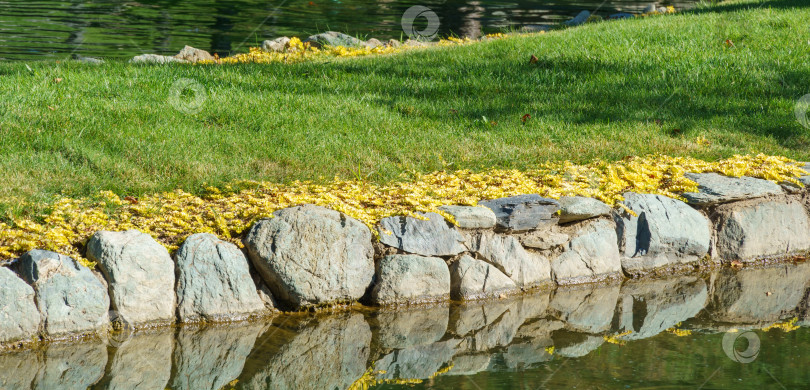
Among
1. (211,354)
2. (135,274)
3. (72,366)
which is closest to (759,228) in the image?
(211,354)

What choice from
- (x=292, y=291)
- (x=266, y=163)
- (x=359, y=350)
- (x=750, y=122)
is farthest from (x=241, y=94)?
(x=750, y=122)

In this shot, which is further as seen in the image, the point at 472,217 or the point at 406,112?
the point at 406,112

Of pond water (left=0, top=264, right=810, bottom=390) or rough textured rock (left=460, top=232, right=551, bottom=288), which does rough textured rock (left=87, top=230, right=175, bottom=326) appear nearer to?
pond water (left=0, top=264, right=810, bottom=390)

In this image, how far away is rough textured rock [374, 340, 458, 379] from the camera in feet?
13.3

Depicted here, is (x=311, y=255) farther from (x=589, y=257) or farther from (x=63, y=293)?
(x=589, y=257)

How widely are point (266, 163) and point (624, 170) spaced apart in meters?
A: 2.76

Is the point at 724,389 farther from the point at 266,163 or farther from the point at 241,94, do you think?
the point at 241,94

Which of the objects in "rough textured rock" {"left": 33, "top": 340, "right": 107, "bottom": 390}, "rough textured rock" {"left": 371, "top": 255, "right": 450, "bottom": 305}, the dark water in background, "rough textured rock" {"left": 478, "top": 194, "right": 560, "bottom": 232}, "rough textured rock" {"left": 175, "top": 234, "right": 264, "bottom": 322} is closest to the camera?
"rough textured rock" {"left": 33, "top": 340, "right": 107, "bottom": 390}

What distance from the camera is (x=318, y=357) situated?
14.0 ft

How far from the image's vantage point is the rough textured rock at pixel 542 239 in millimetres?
5395

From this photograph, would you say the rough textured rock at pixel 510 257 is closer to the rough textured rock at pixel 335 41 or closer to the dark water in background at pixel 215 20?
the rough textured rock at pixel 335 41

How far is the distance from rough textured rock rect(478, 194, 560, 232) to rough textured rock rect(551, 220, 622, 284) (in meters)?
0.27

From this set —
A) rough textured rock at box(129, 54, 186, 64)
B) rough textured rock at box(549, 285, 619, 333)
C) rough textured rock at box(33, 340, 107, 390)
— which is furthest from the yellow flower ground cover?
rough textured rock at box(129, 54, 186, 64)

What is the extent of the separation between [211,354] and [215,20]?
1326cm
